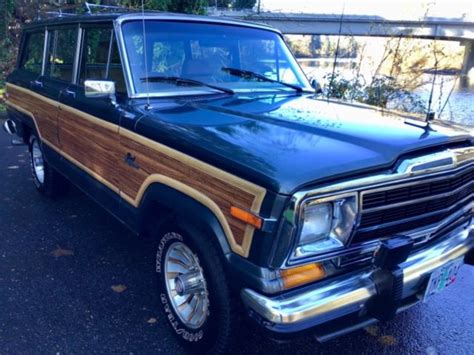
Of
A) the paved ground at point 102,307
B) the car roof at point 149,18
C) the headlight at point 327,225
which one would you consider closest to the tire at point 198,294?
the paved ground at point 102,307

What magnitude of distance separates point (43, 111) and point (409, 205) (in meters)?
3.87

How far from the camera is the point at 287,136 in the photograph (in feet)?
7.83

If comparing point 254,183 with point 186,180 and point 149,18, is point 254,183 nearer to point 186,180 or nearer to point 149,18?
point 186,180

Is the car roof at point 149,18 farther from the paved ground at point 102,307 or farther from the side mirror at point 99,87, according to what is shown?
the paved ground at point 102,307

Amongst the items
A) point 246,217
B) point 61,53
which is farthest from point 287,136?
point 61,53

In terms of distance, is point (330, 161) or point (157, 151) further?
point (157, 151)

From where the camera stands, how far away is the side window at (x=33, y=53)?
16.6 ft

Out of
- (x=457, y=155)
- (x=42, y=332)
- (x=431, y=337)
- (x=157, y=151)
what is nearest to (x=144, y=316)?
(x=42, y=332)

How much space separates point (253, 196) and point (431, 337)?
1.87 meters

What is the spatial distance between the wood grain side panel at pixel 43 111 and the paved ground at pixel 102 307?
92 cm

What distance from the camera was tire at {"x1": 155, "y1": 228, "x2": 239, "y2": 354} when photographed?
7.50ft

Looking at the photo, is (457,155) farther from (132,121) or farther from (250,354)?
(132,121)

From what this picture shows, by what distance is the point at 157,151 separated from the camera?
8.78ft

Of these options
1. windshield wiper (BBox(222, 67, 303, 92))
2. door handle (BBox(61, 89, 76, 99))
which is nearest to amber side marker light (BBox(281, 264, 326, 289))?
windshield wiper (BBox(222, 67, 303, 92))
